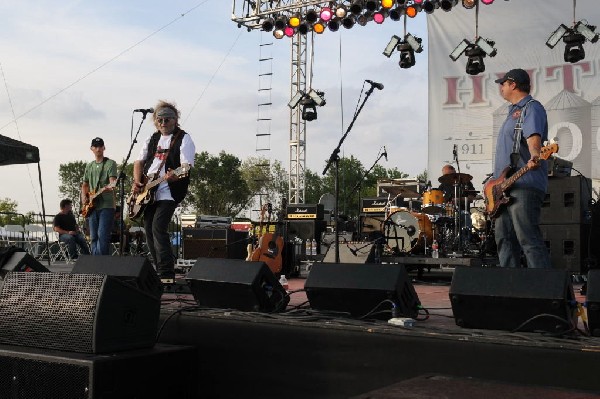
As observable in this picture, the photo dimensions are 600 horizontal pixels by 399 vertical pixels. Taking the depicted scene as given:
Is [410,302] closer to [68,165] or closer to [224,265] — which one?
[224,265]

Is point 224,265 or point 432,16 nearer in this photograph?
point 224,265

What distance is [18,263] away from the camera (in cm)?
467

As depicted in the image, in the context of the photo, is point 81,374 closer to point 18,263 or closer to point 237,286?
point 237,286

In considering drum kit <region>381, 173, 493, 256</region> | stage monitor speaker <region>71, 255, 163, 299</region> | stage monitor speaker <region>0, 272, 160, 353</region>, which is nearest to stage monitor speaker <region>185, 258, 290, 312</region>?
stage monitor speaker <region>71, 255, 163, 299</region>

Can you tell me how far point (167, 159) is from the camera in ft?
18.9

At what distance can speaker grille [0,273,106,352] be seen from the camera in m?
3.01

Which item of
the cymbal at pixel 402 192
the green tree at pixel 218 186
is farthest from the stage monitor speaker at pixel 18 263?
the green tree at pixel 218 186

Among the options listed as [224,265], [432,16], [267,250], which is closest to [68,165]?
[432,16]

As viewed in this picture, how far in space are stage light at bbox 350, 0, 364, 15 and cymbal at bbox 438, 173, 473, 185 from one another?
13.6 feet

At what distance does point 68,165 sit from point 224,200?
16.7 m

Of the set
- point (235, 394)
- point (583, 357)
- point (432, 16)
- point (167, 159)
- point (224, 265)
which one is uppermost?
point (432, 16)

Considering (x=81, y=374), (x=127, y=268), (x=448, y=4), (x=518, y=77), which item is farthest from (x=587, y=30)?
(x=81, y=374)

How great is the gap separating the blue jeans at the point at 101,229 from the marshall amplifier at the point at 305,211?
4.19m

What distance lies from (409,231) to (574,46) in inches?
196
